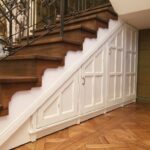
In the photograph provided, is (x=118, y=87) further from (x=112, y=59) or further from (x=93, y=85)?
(x=93, y=85)

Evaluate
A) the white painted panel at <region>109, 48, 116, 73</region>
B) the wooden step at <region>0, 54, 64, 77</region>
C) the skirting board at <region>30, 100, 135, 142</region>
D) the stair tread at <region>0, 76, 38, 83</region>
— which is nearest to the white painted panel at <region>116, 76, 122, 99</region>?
the white painted panel at <region>109, 48, 116, 73</region>

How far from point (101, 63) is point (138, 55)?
4.59 feet

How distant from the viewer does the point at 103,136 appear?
194 centimetres

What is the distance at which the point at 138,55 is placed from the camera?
381 cm

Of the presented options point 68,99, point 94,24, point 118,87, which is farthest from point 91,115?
point 94,24

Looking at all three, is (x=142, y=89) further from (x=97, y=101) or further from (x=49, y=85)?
(x=49, y=85)

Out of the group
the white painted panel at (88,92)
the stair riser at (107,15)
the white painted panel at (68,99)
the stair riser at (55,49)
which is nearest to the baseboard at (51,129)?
the white painted panel at (68,99)

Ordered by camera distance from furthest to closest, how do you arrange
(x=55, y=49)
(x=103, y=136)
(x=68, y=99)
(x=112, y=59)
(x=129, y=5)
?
(x=112, y=59) → (x=129, y=5) → (x=68, y=99) → (x=55, y=49) → (x=103, y=136)

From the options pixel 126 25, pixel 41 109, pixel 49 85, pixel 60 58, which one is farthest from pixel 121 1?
pixel 41 109

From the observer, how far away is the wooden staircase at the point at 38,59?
4.96ft

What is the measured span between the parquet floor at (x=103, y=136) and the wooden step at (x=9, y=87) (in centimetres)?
40

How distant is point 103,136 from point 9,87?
0.98 meters

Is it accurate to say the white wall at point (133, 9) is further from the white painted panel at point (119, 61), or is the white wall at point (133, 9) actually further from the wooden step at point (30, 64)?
the wooden step at point (30, 64)

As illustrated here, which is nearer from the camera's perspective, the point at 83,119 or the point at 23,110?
the point at 23,110
